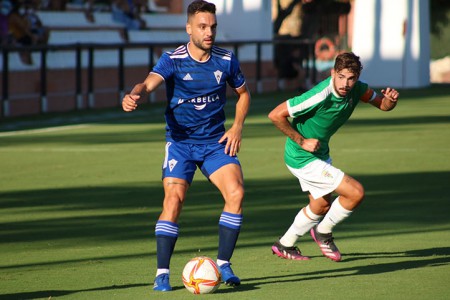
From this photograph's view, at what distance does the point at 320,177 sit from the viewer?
352 inches

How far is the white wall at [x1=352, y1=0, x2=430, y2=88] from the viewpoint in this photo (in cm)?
3981

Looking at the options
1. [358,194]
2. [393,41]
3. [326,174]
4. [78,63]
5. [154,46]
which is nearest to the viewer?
[358,194]

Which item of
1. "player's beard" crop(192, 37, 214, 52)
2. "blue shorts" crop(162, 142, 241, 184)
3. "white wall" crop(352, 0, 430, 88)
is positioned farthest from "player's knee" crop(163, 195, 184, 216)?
"white wall" crop(352, 0, 430, 88)

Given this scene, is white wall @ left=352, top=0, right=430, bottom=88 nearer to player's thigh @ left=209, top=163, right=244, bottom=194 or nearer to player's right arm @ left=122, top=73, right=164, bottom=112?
player's thigh @ left=209, top=163, right=244, bottom=194

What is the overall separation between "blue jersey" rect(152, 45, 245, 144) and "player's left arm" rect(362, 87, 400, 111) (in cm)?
150

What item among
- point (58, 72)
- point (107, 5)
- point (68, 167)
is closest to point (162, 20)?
point (107, 5)

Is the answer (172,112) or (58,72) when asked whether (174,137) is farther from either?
(58,72)

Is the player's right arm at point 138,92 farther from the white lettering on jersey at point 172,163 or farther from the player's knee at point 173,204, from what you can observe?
the player's knee at point 173,204

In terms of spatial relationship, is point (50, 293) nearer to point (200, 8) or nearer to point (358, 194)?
point (200, 8)

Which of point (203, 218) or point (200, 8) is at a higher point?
point (200, 8)

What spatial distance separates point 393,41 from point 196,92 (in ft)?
109

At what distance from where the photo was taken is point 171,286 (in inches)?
309

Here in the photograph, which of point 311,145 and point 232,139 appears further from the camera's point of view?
point 311,145

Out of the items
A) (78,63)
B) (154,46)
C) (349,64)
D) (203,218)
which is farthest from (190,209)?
(154,46)
